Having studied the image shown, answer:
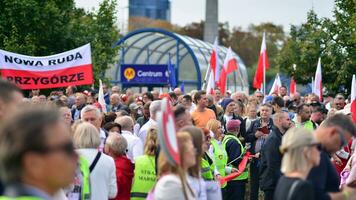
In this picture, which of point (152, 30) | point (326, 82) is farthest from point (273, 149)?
point (152, 30)

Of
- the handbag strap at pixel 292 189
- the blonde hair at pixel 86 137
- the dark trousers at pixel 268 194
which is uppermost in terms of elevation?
the blonde hair at pixel 86 137

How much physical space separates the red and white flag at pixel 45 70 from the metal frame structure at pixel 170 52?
28774 mm

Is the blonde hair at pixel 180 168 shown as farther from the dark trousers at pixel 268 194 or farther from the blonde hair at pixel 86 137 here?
the dark trousers at pixel 268 194

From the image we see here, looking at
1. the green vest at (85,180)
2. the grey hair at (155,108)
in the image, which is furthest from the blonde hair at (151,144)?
the grey hair at (155,108)

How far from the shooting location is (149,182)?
31.5ft

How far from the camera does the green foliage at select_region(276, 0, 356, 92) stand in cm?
3017

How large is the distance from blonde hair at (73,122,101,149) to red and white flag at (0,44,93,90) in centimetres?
797

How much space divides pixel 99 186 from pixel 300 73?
1098 inches

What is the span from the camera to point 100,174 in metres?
8.91

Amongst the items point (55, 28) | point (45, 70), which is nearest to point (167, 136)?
point (45, 70)

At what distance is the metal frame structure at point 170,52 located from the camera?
47344 mm

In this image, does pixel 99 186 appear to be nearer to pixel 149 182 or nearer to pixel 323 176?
pixel 149 182

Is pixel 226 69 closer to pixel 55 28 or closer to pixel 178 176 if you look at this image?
pixel 55 28

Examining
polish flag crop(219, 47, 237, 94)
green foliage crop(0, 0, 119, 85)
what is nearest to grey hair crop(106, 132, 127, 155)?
green foliage crop(0, 0, 119, 85)
